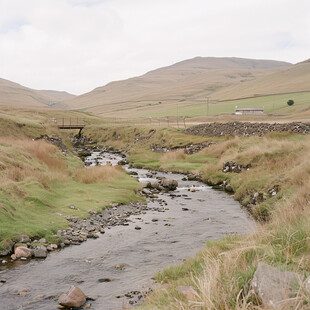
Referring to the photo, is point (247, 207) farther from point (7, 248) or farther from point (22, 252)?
point (7, 248)

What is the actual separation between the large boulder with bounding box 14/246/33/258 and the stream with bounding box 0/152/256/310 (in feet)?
1.58

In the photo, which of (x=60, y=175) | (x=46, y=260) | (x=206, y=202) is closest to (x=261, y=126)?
(x=206, y=202)

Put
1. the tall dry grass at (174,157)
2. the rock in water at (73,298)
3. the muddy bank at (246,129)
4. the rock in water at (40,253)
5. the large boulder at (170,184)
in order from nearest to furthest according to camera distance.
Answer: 1. the rock in water at (73,298)
2. the rock in water at (40,253)
3. the large boulder at (170,184)
4. the muddy bank at (246,129)
5. the tall dry grass at (174,157)

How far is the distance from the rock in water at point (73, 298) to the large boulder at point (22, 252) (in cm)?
410

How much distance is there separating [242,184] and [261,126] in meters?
21.9

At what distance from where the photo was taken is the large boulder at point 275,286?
6.08m

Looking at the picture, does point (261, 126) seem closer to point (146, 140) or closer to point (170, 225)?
point (146, 140)

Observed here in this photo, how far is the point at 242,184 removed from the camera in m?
27.8

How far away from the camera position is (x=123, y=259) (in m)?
14.5

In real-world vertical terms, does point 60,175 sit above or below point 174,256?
above

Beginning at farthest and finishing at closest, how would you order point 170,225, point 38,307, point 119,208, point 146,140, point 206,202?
1. point 146,140
2. point 206,202
3. point 119,208
4. point 170,225
5. point 38,307

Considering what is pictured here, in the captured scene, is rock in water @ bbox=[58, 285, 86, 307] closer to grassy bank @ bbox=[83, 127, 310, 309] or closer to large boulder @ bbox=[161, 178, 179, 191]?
grassy bank @ bbox=[83, 127, 310, 309]

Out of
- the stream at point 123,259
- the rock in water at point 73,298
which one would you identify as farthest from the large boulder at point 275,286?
the rock in water at point 73,298

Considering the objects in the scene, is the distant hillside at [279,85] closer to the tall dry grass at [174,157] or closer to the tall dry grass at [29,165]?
the tall dry grass at [174,157]
